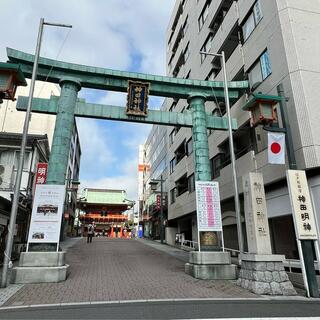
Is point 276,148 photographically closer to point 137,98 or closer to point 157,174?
point 137,98

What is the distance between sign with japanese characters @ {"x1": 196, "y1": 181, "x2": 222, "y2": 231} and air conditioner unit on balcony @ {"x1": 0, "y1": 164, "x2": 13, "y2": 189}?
15.1 meters

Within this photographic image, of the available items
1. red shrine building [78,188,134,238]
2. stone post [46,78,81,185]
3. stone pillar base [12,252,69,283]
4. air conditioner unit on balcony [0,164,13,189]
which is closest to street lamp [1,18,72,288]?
stone pillar base [12,252,69,283]

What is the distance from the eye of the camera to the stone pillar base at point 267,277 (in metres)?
9.49

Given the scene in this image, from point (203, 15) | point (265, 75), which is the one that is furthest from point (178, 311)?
point (203, 15)

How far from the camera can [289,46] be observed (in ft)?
46.6

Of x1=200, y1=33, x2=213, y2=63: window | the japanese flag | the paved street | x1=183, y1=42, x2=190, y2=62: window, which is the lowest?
the paved street

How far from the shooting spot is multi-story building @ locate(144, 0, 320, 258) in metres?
13.1

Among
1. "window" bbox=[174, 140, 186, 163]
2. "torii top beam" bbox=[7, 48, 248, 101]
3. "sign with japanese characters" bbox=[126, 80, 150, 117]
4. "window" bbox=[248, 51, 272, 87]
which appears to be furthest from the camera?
"window" bbox=[174, 140, 186, 163]

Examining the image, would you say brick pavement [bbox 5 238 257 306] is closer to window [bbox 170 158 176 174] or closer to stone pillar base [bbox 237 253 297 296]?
stone pillar base [bbox 237 253 297 296]

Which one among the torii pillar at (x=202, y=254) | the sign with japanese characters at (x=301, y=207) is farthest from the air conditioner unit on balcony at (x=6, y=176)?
the sign with japanese characters at (x=301, y=207)

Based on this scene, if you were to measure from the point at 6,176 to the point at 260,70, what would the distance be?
63.9ft

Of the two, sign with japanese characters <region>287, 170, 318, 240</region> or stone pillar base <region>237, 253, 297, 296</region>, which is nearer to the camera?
stone pillar base <region>237, 253, 297, 296</region>

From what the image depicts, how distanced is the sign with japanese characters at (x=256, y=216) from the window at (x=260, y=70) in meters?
7.63

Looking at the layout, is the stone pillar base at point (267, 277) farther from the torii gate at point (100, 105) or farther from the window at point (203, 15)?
the window at point (203, 15)
